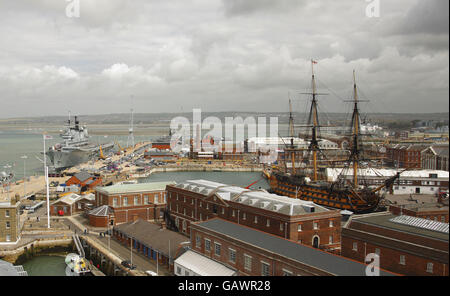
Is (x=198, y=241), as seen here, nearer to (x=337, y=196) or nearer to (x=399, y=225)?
(x=399, y=225)

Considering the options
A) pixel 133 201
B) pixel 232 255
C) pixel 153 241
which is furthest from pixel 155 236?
pixel 232 255

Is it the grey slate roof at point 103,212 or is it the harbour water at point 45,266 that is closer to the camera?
the harbour water at point 45,266

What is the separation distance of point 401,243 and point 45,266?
17993 mm

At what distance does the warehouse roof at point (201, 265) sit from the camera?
14496 millimetres

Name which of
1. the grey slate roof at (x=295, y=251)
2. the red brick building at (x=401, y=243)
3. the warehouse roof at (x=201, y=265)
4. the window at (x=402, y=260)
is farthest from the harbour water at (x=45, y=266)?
the window at (x=402, y=260)

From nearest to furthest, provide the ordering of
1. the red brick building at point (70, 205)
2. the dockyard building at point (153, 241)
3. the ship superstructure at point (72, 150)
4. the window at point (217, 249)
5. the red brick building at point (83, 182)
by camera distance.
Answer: the window at point (217, 249)
the dockyard building at point (153, 241)
the red brick building at point (70, 205)
the red brick building at point (83, 182)
the ship superstructure at point (72, 150)

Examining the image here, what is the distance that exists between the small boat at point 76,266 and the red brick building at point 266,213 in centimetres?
698

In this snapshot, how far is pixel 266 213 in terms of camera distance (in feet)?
61.1

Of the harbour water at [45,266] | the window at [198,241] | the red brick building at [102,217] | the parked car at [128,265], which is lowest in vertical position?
the harbour water at [45,266]

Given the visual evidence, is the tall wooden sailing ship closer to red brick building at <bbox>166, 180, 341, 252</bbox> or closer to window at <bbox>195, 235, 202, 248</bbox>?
red brick building at <bbox>166, 180, 341, 252</bbox>

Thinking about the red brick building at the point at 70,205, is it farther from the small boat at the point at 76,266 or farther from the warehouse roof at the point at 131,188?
the small boat at the point at 76,266

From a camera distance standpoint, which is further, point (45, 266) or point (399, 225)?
point (45, 266)

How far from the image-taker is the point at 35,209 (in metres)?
30.3

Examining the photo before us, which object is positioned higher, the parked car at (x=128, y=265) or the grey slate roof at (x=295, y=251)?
the grey slate roof at (x=295, y=251)
